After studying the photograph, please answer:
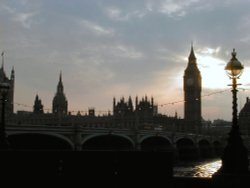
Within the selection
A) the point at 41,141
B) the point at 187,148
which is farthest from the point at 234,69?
the point at 187,148

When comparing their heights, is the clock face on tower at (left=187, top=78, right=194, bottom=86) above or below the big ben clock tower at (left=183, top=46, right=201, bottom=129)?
above

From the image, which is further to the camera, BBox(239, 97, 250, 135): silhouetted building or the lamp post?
BBox(239, 97, 250, 135): silhouetted building

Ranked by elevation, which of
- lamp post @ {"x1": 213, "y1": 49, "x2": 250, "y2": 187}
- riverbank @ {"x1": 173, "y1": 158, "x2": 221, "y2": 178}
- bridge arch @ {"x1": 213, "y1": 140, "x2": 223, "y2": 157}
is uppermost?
lamp post @ {"x1": 213, "y1": 49, "x2": 250, "y2": 187}

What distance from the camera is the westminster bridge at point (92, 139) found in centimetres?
5138

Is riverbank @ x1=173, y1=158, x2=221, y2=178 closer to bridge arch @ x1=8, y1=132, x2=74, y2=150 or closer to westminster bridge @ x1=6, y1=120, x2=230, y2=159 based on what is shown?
westminster bridge @ x1=6, y1=120, x2=230, y2=159

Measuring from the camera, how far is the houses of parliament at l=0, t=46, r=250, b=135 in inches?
5635

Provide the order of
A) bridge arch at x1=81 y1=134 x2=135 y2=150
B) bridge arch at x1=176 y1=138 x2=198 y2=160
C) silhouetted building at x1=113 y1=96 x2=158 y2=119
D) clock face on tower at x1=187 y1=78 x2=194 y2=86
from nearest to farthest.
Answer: bridge arch at x1=81 y1=134 x2=135 y2=150 < bridge arch at x1=176 y1=138 x2=198 y2=160 < silhouetted building at x1=113 y1=96 x2=158 y2=119 < clock face on tower at x1=187 y1=78 x2=194 y2=86

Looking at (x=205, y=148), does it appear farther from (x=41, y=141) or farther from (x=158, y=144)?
(x=41, y=141)

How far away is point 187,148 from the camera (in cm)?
11069

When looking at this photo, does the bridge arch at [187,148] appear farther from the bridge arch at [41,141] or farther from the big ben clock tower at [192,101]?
the big ben clock tower at [192,101]

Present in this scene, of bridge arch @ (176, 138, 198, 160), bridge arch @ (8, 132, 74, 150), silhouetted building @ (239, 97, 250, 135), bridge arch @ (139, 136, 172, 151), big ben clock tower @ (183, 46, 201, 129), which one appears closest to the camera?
bridge arch @ (8, 132, 74, 150)

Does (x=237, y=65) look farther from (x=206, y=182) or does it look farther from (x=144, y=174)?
(x=144, y=174)

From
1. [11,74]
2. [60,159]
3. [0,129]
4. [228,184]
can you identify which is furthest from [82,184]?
[11,74]

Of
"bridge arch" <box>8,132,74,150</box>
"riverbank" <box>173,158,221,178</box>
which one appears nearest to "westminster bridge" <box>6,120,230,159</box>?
"bridge arch" <box>8,132,74,150</box>
